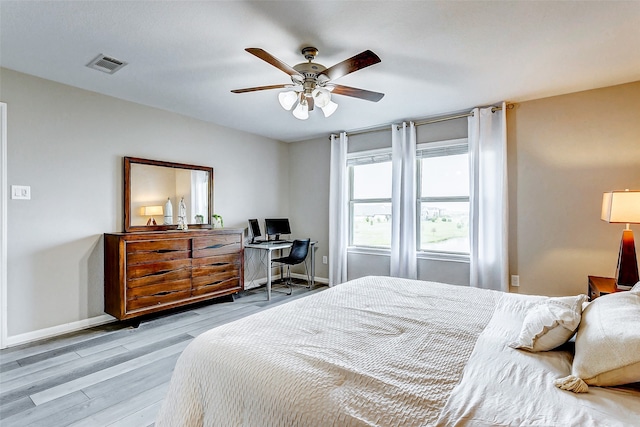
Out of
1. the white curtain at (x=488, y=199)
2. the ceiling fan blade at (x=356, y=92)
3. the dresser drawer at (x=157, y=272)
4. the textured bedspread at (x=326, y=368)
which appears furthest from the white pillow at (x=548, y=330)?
the dresser drawer at (x=157, y=272)

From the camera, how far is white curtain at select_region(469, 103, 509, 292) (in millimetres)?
3439

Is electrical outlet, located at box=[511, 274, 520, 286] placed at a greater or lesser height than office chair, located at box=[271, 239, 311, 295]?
lesser

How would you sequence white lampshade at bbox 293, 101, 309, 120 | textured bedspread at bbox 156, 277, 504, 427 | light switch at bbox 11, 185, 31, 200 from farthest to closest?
light switch at bbox 11, 185, 31, 200
white lampshade at bbox 293, 101, 309, 120
textured bedspread at bbox 156, 277, 504, 427

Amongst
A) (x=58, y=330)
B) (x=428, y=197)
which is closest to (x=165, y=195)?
(x=58, y=330)

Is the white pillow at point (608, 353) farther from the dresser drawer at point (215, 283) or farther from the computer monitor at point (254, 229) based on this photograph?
the computer monitor at point (254, 229)

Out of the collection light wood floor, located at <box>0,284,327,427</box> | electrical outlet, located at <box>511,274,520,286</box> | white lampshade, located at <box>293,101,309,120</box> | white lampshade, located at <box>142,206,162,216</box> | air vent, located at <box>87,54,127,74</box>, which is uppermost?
air vent, located at <box>87,54,127,74</box>

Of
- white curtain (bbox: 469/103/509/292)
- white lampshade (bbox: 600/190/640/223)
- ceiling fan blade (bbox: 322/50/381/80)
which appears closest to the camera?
ceiling fan blade (bbox: 322/50/381/80)

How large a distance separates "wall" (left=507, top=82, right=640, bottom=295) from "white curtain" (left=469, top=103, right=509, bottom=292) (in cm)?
14

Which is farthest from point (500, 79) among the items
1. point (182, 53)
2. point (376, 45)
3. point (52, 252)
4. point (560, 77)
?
point (52, 252)

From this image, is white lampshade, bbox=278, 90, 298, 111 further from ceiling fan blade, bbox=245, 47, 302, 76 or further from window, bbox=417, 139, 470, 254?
window, bbox=417, 139, 470, 254

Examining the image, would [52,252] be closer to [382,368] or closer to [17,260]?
[17,260]

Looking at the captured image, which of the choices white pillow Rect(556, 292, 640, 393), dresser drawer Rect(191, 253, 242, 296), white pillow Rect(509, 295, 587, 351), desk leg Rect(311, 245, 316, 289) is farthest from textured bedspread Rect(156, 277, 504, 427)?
desk leg Rect(311, 245, 316, 289)

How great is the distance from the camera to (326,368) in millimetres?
1095

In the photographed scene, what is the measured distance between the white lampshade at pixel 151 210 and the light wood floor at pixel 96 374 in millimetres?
1200
